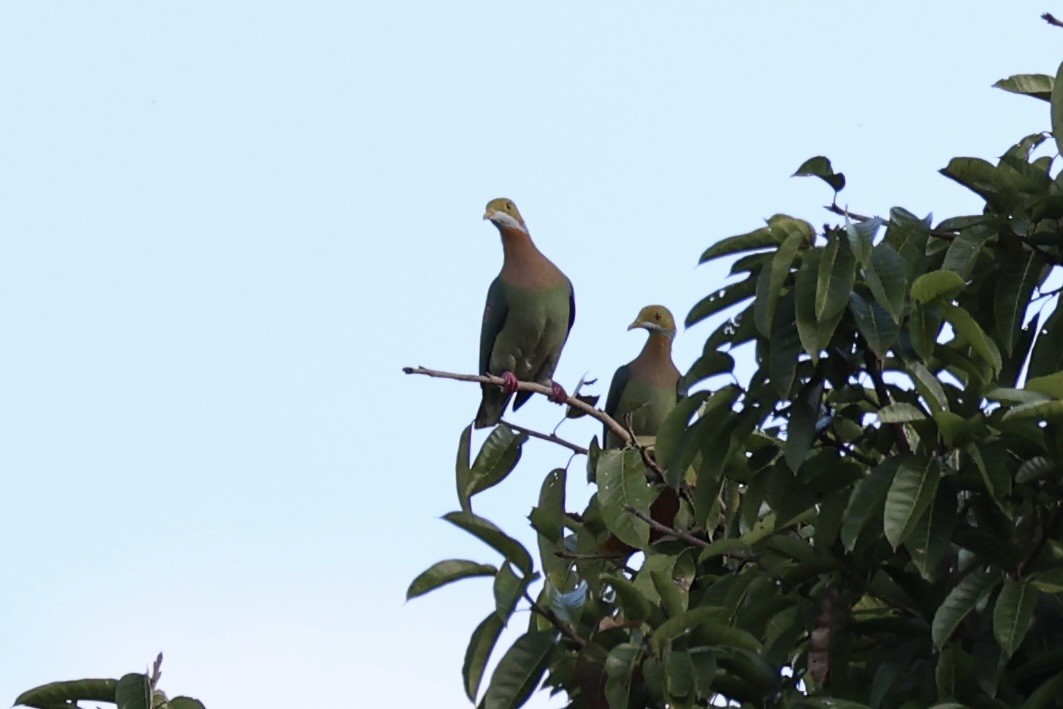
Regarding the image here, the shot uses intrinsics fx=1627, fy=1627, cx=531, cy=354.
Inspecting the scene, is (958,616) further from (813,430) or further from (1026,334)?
(1026,334)

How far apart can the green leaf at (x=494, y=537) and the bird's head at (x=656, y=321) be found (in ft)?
11.6

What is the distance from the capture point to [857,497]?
2781 millimetres

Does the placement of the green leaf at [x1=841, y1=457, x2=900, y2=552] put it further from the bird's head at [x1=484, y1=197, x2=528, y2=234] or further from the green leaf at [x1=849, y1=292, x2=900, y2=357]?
the bird's head at [x1=484, y1=197, x2=528, y2=234]

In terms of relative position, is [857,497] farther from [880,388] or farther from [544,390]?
[544,390]

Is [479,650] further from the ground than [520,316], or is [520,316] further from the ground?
[520,316]

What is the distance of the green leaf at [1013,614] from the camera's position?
8.38 feet

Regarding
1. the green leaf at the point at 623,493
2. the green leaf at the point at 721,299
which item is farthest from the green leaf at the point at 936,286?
the green leaf at the point at 623,493

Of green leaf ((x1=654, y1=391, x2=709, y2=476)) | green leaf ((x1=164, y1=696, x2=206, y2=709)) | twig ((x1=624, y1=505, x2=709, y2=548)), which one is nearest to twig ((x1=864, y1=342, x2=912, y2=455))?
green leaf ((x1=654, y1=391, x2=709, y2=476))

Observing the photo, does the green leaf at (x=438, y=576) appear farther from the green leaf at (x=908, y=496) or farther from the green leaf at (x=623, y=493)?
the green leaf at (x=908, y=496)

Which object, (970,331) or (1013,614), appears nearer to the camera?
(1013,614)

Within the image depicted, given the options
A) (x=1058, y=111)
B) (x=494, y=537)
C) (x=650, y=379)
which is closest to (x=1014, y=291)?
(x=1058, y=111)

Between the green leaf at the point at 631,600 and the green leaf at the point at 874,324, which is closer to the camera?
the green leaf at the point at 631,600

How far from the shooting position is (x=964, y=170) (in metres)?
3.19

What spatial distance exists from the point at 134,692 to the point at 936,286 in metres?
1.52
